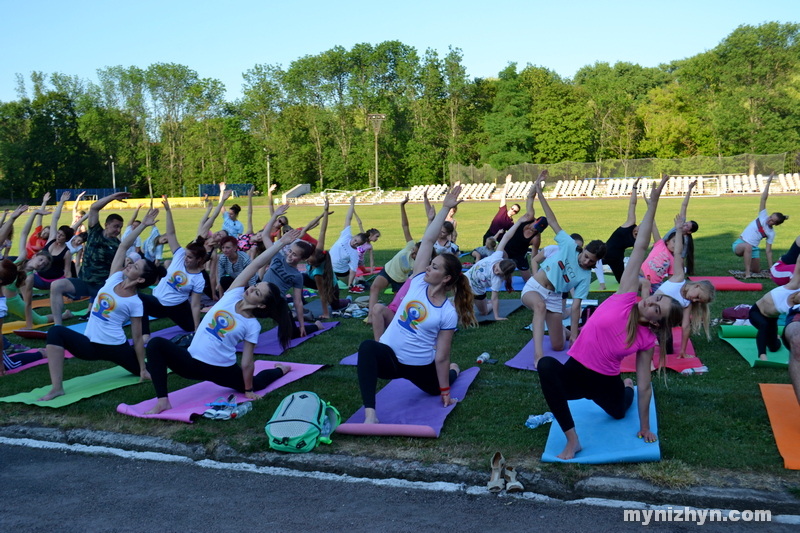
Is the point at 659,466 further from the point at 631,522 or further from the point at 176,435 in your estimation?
the point at 176,435

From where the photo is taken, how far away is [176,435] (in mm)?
5598

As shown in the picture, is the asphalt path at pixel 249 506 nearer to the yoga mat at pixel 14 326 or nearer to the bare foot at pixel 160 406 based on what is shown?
the bare foot at pixel 160 406

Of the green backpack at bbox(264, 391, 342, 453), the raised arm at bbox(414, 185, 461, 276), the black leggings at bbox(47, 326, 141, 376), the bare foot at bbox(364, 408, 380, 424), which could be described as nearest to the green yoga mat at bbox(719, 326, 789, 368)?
the raised arm at bbox(414, 185, 461, 276)

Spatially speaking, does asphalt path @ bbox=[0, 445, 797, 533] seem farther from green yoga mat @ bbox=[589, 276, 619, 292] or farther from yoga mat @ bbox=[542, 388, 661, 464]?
green yoga mat @ bbox=[589, 276, 619, 292]

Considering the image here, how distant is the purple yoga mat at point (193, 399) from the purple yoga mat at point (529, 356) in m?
2.33

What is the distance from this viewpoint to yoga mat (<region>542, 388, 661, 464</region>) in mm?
4691

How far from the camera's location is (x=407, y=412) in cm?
589

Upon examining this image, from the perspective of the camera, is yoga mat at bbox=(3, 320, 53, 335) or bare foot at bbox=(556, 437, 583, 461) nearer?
bare foot at bbox=(556, 437, 583, 461)

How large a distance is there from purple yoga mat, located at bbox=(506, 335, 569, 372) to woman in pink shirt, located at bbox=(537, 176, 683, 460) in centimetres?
209

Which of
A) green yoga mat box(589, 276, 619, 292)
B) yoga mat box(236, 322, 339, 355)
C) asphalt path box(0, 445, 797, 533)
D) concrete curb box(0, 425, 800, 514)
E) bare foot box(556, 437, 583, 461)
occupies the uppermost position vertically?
green yoga mat box(589, 276, 619, 292)

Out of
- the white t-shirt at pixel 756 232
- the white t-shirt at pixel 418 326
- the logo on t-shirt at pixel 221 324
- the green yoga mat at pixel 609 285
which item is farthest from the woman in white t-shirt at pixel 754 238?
the logo on t-shirt at pixel 221 324

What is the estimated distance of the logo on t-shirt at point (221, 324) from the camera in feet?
20.0

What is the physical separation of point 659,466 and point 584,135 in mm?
63735

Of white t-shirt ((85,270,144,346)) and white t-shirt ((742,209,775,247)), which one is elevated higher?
white t-shirt ((742,209,775,247))
